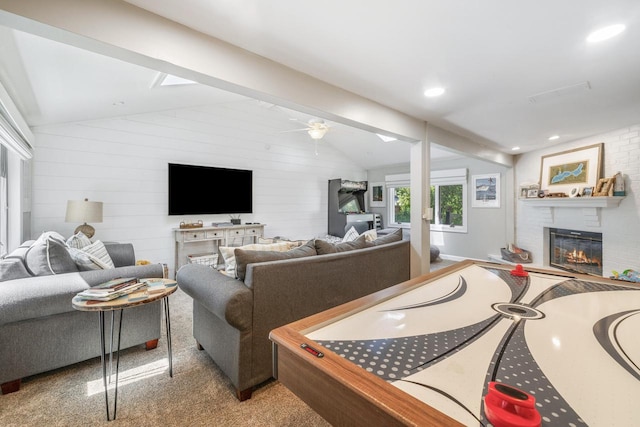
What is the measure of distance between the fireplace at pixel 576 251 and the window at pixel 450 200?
1603 millimetres

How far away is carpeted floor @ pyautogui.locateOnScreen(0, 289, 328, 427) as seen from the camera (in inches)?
63.8

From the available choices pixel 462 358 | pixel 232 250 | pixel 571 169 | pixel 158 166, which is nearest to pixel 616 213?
pixel 571 169

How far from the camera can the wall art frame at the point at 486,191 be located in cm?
586

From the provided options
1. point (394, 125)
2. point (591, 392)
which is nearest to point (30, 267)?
point (591, 392)

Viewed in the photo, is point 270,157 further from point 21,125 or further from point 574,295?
point 574,295

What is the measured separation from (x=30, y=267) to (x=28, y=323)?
1.65ft

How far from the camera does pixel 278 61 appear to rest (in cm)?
213

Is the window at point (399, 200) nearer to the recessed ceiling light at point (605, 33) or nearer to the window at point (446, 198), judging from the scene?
the window at point (446, 198)

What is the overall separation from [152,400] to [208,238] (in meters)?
3.19

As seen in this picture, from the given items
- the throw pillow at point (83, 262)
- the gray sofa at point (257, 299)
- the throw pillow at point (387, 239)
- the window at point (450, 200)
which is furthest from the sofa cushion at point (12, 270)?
the window at point (450, 200)

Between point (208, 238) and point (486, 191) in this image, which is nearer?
point (208, 238)

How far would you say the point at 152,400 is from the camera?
178cm

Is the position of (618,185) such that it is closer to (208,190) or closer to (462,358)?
(462,358)

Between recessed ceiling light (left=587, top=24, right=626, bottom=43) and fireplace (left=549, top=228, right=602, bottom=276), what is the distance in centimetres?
364
